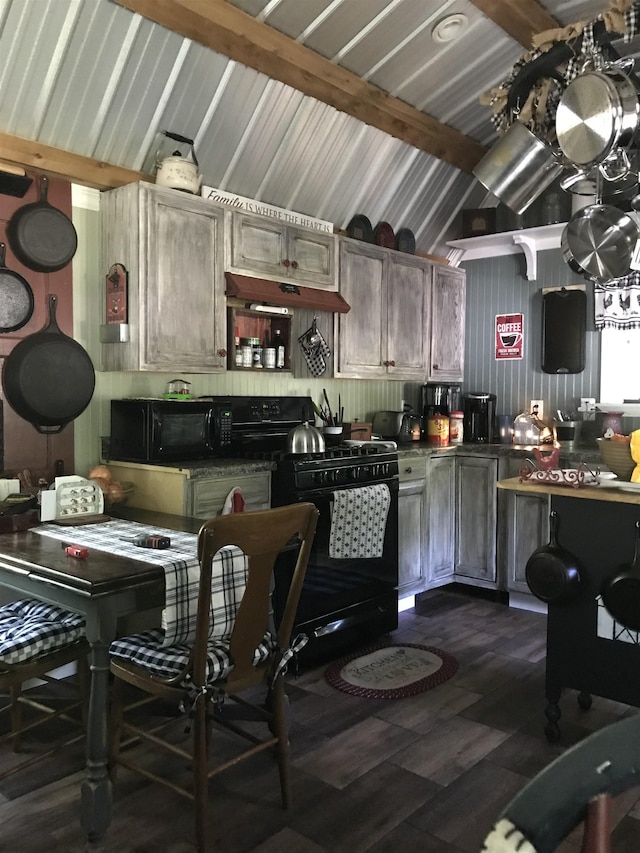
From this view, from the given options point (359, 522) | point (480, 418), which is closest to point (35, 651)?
point (359, 522)

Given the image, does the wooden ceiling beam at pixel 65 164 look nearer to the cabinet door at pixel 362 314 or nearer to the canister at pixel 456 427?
the cabinet door at pixel 362 314

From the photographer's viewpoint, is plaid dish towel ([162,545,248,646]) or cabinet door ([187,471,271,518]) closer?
plaid dish towel ([162,545,248,646])

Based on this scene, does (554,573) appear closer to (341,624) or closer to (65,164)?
(341,624)

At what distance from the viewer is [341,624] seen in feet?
11.9

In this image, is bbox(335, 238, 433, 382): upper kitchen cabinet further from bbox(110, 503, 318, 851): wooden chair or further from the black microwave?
bbox(110, 503, 318, 851): wooden chair

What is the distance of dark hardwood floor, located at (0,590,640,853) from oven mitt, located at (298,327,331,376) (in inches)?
73.3

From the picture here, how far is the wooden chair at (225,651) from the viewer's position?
77.7 inches

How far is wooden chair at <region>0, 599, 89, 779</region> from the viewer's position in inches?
88.2

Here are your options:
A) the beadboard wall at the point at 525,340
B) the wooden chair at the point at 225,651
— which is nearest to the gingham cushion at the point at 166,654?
the wooden chair at the point at 225,651

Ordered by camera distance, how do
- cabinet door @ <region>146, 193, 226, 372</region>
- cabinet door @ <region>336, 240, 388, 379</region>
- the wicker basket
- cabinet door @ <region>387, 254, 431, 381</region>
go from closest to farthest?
the wicker basket, cabinet door @ <region>146, 193, 226, 372</region>, cabinet door @ <region>336, 240, 388, 379</region>, cabinet door @ <region>387, 254, 431, 381</region>

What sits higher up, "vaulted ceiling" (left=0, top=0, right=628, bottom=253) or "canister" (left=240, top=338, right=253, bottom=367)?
"vaulted ceiling" (left=0, top=0, right=628, bottom=253)

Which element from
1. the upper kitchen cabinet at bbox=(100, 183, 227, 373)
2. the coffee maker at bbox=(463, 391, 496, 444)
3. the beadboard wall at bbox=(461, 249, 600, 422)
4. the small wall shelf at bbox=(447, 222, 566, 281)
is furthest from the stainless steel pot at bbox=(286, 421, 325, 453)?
the small wall shelf at bbox=(447, 222, 566, 281)

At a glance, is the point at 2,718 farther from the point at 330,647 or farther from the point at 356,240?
the point at 356,240

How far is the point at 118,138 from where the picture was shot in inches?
132
